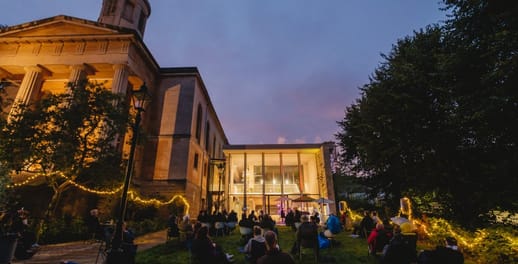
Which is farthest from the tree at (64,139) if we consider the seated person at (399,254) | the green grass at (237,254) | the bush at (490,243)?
the bush at (490,243)

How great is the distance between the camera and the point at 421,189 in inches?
442

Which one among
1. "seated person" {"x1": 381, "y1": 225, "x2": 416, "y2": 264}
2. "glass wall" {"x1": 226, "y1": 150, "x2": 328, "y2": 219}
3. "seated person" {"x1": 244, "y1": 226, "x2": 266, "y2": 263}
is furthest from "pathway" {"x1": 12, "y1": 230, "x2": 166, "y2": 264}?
"glass wall" {"x1": 226, "y1": 150, "x2": 328, "y2": 219}

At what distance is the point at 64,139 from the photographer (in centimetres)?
1011

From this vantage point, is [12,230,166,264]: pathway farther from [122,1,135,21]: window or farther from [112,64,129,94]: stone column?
[122,1,135,21]: window

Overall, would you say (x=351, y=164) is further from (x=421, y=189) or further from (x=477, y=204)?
(x=477, y=204)

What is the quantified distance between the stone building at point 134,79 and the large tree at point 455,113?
1108 centimetres

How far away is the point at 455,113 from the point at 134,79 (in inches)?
865

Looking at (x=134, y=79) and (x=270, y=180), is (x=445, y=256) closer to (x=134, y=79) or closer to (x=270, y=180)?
(x=134, y=79)

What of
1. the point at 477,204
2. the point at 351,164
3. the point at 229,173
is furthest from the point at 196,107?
the point at 477,204

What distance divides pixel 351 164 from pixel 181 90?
1709 centimetres

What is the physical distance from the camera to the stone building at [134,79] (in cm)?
1912

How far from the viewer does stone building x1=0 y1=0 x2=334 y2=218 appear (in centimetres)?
1912

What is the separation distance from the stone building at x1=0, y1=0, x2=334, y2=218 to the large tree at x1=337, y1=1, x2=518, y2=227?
36.3 feet

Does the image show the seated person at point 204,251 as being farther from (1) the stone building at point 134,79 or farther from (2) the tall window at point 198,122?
(2) the tall window at point 198,122
